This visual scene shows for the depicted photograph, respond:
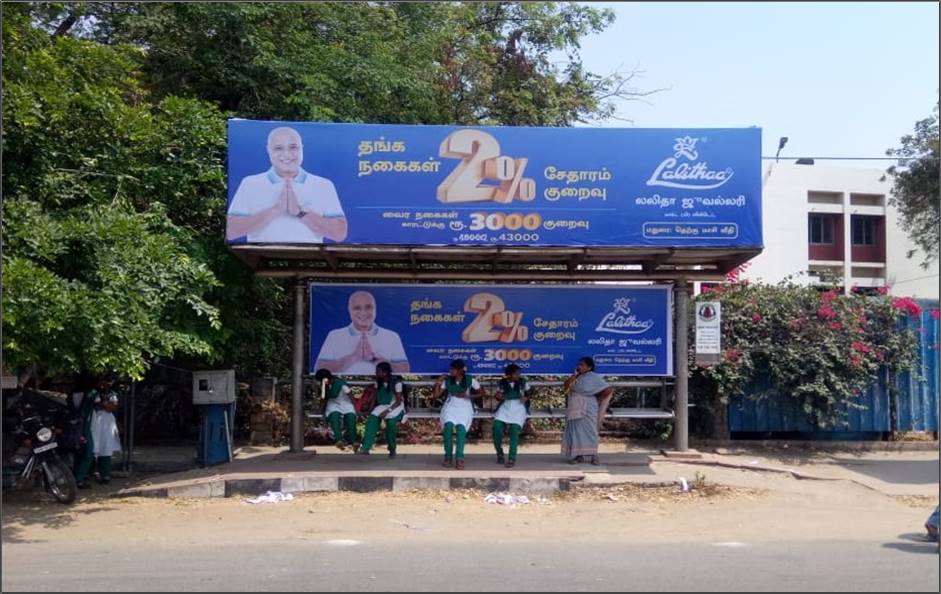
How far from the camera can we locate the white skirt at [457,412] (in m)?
12.1

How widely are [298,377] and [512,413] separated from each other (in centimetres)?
304

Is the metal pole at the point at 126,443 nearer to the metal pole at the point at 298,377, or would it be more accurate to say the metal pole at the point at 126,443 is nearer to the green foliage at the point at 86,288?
the metal pole at the point at 298,377

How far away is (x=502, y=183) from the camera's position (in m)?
11.6

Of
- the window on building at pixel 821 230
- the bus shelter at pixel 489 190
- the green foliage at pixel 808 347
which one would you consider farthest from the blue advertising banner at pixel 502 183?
the window on building at pixel 821 230

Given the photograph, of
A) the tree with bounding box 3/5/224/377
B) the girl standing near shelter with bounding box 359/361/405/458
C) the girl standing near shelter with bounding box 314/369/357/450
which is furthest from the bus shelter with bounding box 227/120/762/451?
the girl standing near shelter with bounding box 314/369/357/450

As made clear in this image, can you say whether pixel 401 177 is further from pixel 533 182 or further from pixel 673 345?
pixel 673 345

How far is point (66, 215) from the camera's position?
33.4 feet

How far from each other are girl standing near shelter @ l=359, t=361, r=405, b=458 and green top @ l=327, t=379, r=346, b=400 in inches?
20.7

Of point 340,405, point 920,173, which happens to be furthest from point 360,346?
point 920,173

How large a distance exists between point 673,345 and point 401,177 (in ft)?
15.3

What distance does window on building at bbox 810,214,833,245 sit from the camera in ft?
141

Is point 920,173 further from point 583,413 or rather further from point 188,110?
point 188,110

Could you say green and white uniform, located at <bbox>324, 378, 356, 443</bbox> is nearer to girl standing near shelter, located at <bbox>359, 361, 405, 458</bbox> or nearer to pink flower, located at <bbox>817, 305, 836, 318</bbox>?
girl standing near shelter, located at <bbox>359, 361, 405, 458</bbox>

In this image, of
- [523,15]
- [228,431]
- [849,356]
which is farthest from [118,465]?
[523,15]
